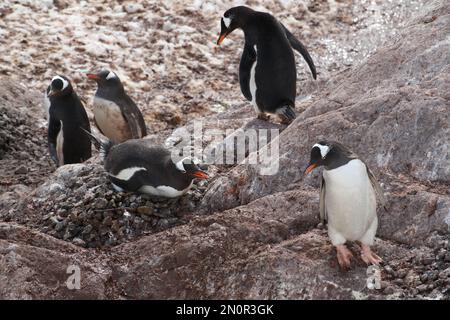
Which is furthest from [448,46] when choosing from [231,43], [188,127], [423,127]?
[231,43]

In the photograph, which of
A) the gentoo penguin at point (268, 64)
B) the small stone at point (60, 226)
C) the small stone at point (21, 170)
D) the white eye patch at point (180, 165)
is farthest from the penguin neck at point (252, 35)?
the small stone at point (60, 226)

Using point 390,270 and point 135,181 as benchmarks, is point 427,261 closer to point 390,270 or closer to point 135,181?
Result: point 390,270

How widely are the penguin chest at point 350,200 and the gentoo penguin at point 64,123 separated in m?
3.03

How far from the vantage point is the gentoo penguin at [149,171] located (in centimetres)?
428

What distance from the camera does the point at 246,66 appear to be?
574 cm

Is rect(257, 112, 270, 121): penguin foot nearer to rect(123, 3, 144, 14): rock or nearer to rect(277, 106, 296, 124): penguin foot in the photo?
rect(277, 106, 296, 124): penguin foot

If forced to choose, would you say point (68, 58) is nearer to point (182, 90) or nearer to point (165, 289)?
point (182, 90)

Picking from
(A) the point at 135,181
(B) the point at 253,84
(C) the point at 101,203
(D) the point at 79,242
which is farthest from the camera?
(B) the point at 253,84

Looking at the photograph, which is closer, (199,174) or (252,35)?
(199,174)

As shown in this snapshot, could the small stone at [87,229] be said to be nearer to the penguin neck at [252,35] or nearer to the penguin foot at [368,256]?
the penguin foot at [368,256]

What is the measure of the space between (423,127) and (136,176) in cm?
160

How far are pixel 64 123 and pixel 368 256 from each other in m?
3.24

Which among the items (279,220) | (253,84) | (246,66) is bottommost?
(279,220)

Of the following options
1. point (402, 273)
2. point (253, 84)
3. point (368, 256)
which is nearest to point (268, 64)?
point (253, 84)
